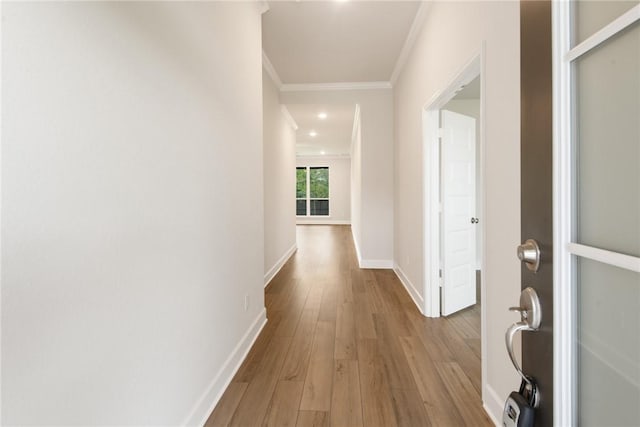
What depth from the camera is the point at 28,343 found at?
0.67 m

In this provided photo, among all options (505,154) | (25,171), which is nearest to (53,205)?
(25,171)

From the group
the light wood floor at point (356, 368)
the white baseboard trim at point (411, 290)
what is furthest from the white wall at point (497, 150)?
the white baseboard trim at point (411, 290)

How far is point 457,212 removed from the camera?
292 cm

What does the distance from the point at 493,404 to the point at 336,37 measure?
3.48 m

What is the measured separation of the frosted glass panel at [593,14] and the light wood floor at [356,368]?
1.69 m

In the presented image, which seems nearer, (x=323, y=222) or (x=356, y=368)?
(x=356, y=368)

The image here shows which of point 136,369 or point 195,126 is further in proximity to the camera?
point 195,126

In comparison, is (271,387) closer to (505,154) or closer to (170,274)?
(170,274)

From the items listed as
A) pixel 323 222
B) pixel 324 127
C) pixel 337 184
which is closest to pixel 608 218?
pixel 324 127

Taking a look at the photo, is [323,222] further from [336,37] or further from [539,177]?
[539,177]

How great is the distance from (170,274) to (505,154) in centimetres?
161

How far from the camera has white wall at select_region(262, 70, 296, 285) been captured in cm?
401

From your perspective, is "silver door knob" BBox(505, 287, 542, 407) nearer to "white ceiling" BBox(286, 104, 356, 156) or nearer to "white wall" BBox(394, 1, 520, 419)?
"white wall" BBox(394, 1, 520, 419)

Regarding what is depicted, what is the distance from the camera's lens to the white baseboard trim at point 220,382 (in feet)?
4.72
